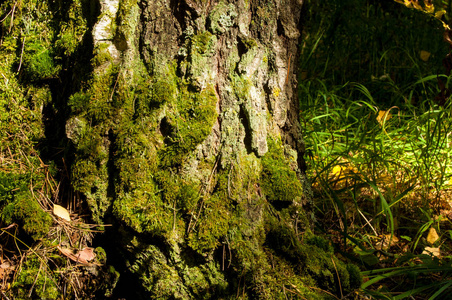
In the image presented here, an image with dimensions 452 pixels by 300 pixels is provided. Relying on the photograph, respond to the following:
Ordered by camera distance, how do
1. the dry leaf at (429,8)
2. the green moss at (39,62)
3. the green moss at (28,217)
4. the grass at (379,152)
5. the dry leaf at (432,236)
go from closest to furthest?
the green moss at (28,217) < the green moss at (39,62) < the grass at (379,152) < the dry leaf at (432,236) < the dry leaf at (429,8)

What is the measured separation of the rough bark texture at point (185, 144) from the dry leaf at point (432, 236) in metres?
0.69

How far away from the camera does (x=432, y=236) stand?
2.12 metres

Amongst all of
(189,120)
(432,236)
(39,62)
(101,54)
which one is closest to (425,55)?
(432,236)

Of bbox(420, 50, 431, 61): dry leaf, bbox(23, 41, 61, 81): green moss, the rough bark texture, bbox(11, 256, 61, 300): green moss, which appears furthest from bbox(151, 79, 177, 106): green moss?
bbox(420, 50, 431, 61): dry leaf

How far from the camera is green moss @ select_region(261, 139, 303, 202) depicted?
1.75 m

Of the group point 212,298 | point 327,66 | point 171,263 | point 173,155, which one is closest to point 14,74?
point 173,155

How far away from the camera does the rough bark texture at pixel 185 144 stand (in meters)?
1.59

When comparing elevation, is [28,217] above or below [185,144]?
below

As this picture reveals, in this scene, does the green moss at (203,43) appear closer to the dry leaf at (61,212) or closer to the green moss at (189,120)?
the green moss at (189,120)

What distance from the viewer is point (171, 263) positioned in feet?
5.42

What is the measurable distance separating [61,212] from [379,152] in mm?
2061

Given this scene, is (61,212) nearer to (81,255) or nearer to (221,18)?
(81,255)

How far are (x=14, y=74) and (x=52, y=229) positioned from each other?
802mm

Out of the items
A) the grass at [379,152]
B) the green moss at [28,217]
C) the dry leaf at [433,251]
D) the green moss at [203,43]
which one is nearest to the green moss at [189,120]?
the green moss at [203,43]
